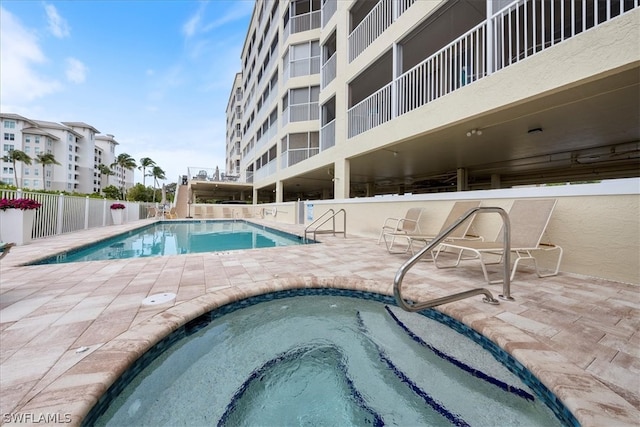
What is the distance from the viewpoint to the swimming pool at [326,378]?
158 centimetres

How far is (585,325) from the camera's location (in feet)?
7.00

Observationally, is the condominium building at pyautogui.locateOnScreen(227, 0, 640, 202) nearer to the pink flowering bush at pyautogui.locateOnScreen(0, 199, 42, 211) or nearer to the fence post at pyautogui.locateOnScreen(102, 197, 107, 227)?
the pink flowering bush at pyautogui.locateOnScreen(0, 199, 42, 211)

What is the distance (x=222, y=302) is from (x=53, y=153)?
86.6m

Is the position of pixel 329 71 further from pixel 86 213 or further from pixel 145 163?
pixel 145 163

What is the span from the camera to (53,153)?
61.6 metres

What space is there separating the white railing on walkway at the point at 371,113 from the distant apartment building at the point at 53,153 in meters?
61.6

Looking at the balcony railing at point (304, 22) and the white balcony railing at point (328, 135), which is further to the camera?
the balcony railing at point (304, 22)

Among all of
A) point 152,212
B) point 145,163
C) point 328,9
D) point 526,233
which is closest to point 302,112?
point 328,9

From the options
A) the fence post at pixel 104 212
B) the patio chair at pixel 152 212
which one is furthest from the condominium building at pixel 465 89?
the patio chair at pixel 152 212

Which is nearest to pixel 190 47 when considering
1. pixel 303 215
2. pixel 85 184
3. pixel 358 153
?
pixel 303 215

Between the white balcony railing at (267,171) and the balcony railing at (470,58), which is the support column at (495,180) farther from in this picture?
the white balcony railing at (267,171)

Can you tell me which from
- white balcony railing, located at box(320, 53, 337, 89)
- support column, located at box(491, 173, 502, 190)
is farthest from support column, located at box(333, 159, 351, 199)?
support column, located at box(491, 173, 502, 190)

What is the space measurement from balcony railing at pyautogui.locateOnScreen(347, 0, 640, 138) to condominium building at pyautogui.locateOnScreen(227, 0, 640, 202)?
0.05 metres

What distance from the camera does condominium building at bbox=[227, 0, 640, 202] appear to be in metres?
3.83
